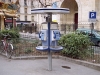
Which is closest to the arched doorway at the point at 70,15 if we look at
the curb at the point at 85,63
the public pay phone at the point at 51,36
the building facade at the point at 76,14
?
the building facade at the point at 76,14

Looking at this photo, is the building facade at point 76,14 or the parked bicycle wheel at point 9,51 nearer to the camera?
the parked bicycle wheel at point 9,51

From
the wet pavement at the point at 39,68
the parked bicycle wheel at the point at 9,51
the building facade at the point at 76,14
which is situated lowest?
the wet pavement at the point at 39,68

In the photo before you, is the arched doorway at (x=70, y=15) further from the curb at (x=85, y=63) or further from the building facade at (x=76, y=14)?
the curb at (x=85, y=63)

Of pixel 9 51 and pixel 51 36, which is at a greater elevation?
pixel 51 36

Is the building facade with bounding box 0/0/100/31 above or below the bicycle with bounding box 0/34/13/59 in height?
above

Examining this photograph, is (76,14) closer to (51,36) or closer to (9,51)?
(9,51)

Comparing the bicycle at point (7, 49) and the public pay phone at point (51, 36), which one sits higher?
the public pay phone at point (51, 36)

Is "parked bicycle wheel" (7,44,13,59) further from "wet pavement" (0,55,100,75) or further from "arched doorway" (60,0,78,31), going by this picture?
"arched doorway" (60,0,78,31)

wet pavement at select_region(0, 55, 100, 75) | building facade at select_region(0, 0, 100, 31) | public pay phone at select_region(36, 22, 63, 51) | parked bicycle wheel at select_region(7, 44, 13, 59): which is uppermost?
building facade at select_region(0, 0, 100, 31)

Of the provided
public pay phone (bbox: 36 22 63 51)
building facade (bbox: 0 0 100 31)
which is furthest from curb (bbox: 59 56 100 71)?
building facade (bbox: 0 0 100 31)

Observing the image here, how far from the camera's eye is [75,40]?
32.7ft

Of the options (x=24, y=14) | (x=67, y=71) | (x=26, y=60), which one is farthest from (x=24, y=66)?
(x=24, y=14)

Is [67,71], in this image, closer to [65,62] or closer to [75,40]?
[65,62]

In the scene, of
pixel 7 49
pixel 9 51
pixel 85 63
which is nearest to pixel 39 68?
pixel 85 63
